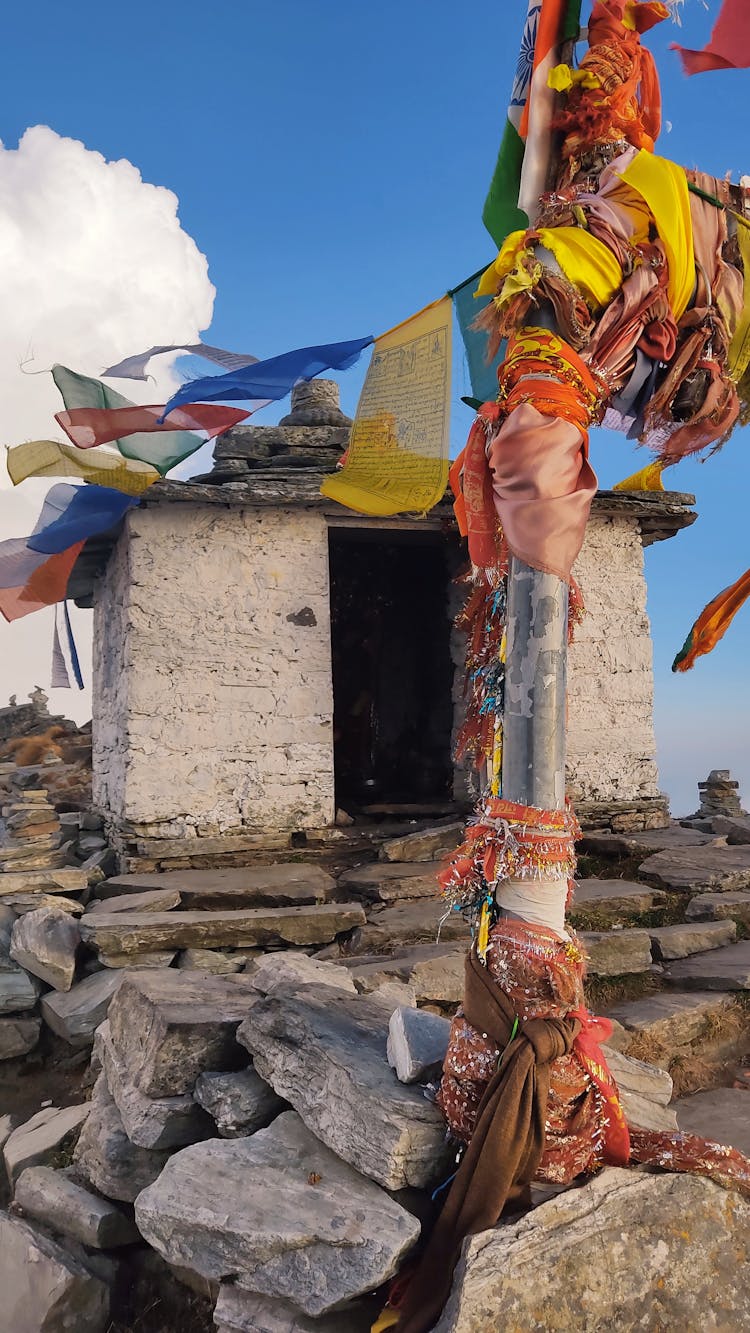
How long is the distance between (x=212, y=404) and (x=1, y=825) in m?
6.36

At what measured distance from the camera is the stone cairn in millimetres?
8266

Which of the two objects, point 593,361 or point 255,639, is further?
point 255,639

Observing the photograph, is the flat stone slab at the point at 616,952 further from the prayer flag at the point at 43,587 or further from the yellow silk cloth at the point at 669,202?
the prayer flag at the point at 43,587

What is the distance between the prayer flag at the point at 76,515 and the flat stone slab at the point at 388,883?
11.8 ft

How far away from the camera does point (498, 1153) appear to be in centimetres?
252

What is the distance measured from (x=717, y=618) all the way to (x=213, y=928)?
401 cm

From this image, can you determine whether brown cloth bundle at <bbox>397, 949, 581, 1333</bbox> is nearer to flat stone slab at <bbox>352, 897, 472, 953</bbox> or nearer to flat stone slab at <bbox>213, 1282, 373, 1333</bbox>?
flat stone slab at <bbox>213, 1282, 373, 1333</bbox>

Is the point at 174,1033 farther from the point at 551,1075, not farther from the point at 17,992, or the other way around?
the point at 17,992

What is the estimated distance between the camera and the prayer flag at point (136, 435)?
→ 21.9 ft

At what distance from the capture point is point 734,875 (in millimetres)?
7418

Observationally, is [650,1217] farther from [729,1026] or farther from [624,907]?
[624,907]

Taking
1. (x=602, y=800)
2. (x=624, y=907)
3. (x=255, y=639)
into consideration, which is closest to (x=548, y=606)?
(x=624, y=907)

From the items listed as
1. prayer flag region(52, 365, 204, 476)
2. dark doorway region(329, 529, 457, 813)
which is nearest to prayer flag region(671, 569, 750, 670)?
prayer flag region(52, 365, 204, 476)

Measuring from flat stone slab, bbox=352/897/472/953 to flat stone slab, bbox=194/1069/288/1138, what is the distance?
2.73 meters
